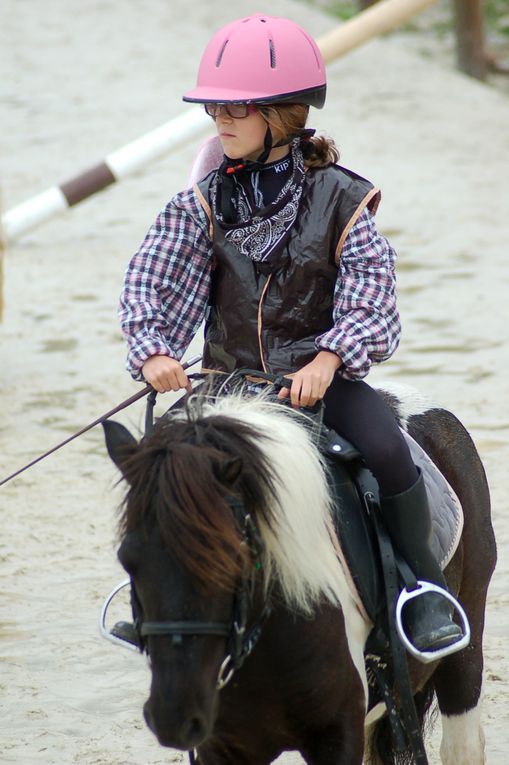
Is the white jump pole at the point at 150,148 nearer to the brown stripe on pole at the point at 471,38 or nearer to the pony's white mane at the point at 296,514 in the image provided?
the brown stripe on pole at the point at 471,38

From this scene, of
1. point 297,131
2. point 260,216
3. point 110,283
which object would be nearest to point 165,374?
point 260,216

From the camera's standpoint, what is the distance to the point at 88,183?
873 centimetres

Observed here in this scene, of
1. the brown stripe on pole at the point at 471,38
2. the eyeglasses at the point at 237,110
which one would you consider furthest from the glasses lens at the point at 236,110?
the brown stripe on pole at the point at 471,38

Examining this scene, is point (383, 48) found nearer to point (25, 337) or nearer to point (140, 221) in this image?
point (140, 221)

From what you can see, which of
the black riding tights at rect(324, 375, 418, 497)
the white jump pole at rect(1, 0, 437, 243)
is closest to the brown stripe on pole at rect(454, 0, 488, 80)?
the white jump pole at rect(1, 0, 437, 243)

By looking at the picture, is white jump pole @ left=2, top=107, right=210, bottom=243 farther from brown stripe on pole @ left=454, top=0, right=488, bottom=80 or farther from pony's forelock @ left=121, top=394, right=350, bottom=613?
pony's forelock @ left=121, top=394, right=350, bottom=613

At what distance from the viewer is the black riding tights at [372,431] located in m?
2.39

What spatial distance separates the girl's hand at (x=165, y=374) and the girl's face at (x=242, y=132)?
47 cm

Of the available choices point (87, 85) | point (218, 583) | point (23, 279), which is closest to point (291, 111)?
point (218, 583)

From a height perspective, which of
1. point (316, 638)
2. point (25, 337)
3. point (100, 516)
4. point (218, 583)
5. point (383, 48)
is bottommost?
point (383, 48)

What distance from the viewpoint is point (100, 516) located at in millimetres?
5020

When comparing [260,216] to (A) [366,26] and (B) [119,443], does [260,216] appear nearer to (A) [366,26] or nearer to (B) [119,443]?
(B) [119,443]

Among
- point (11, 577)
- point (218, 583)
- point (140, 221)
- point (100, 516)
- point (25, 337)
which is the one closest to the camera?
Result: point (218, 583)

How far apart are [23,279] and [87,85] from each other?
486cm
